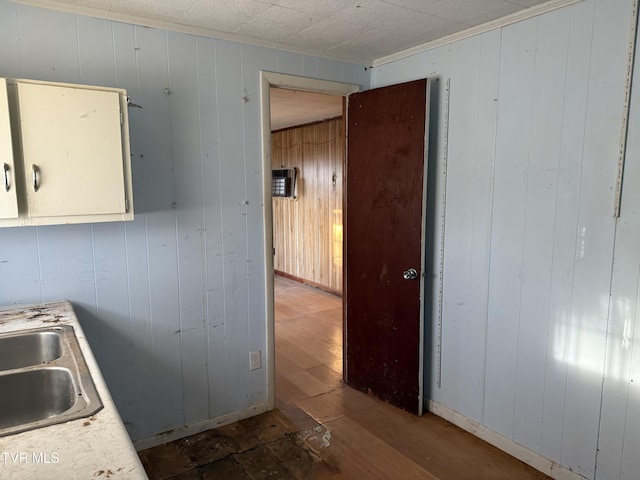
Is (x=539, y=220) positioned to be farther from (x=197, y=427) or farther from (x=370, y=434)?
(x=197, y=427)

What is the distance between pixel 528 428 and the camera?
2.33 meters

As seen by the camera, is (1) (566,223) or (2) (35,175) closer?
(2) (35,175)

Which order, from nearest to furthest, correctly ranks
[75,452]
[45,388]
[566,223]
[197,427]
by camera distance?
[75,452] → [45,388] → [566,223] → [197,427]

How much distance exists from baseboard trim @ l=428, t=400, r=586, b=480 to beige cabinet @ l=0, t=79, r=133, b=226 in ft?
7.19

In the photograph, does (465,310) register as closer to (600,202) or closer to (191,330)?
(600,202)

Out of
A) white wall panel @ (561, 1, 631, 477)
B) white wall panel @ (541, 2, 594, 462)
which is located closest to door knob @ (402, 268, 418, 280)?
white wall panel @ (541, 2, 594, 462)

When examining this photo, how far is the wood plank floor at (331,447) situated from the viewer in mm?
2291

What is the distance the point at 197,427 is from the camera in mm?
2633

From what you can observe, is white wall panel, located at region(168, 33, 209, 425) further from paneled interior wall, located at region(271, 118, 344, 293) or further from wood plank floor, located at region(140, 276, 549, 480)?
paneled interior wall, located at region(271, 118, 344, 293)

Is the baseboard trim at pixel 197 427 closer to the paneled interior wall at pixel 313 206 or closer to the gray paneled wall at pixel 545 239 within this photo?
the gray paneled wall at pixel 545 239

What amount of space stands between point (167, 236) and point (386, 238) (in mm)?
1347

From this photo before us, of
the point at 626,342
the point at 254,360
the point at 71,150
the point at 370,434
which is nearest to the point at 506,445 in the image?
the point at 370,434

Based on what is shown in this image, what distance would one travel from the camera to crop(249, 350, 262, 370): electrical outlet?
2805mm

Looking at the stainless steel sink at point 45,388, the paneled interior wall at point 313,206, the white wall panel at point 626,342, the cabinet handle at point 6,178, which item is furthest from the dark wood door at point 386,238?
the paneled interior wall at point 313,206
